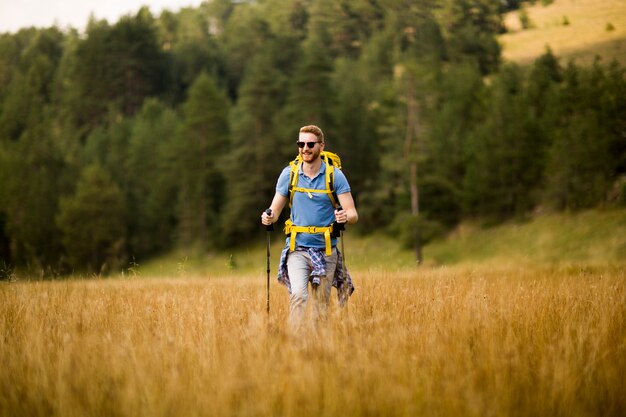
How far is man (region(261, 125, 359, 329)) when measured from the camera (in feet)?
19.2

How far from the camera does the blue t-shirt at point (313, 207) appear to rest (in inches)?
236

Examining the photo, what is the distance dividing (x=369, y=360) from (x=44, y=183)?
57.2 meters

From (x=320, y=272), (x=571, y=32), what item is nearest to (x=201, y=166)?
(x=320, y=272)

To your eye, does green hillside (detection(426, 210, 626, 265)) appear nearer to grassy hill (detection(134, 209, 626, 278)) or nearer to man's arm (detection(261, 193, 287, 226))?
grassy hill (detection(134, 209, 626, 278))

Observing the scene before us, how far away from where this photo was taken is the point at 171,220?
2340 inches

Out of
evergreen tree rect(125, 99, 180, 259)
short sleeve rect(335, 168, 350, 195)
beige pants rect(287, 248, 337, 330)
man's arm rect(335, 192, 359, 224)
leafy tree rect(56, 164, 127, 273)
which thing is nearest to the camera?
beige pants rect(287, 248, 337, 330)

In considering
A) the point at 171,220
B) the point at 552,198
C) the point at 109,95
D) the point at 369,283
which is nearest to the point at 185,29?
the point at 109,95

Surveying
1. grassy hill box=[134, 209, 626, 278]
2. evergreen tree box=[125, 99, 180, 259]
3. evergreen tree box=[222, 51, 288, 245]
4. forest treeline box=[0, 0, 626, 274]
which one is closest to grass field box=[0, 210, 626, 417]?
grassy hill box=[134, 209, 626, 278]

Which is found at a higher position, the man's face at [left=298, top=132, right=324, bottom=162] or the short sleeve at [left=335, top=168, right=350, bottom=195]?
the man's face at [left=298, top=132, right=324, bottom=162]

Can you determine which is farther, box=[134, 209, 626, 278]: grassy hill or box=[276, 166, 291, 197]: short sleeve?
box=[134, 209, 626, 278]: grassy hill

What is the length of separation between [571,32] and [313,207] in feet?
291

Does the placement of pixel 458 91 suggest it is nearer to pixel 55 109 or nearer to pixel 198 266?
pixel 198 266

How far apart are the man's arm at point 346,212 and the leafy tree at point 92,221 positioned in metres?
47.5

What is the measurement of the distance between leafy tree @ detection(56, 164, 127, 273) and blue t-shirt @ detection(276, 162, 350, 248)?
47.3m
